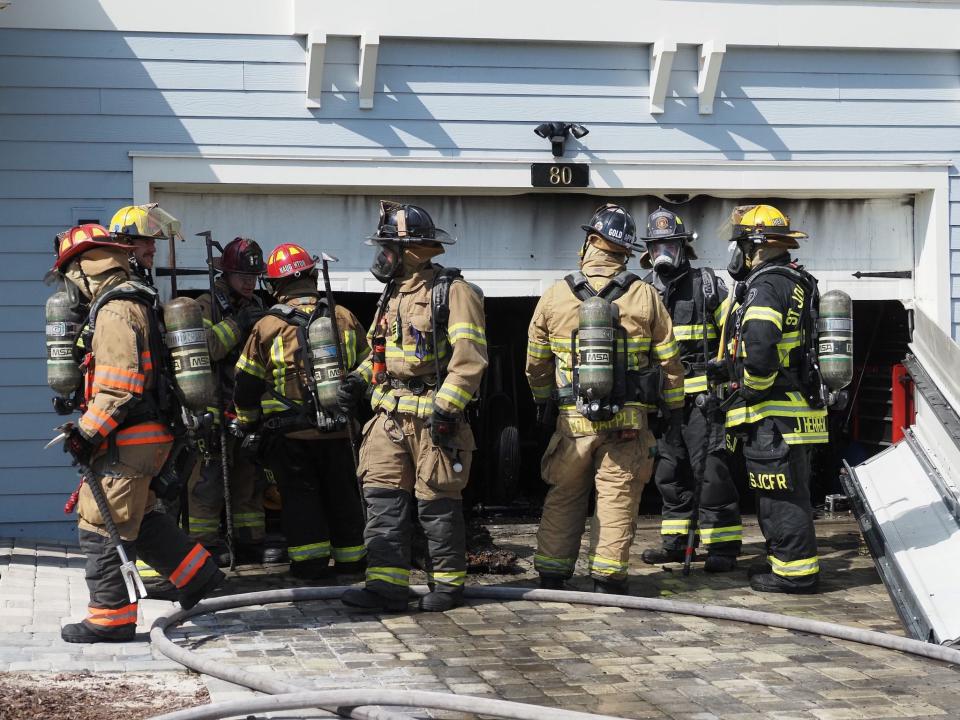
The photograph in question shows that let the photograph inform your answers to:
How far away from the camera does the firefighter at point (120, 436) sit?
233 inches

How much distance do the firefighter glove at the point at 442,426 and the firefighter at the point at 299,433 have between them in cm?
108

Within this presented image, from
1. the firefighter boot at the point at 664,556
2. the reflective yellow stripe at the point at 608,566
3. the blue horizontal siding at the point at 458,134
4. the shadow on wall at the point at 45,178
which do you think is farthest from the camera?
the blue horizontal siding at the point at 458,134

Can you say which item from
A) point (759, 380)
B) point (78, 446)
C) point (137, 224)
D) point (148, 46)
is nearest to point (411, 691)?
point (78, 446)

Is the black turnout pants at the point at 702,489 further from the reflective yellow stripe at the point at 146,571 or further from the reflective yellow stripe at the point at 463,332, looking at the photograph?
the reflective yellow stripe at the point at 146,571

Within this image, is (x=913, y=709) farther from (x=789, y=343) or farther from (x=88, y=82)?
(x=88, y=82)

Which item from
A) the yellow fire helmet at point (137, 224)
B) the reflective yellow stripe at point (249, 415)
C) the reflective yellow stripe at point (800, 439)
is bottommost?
the reflective yellow stripe at point (800, 439)

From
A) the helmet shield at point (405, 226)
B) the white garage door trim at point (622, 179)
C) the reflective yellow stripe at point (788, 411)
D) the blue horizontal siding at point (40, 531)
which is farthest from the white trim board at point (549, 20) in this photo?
the blue horizontal siding at point (40, 531)

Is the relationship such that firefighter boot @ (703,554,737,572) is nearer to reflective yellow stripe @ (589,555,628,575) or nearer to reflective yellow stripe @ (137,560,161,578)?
reflective yellow stripe @ (589,555,628,575)

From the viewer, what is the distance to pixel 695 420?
812cm

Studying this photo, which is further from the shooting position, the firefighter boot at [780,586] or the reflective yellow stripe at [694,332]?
the reflective yellow stripe at [694,332]

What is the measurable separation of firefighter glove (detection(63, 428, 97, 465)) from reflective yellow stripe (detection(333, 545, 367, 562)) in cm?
218

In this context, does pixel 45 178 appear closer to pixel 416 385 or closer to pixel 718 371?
pixel 416 385

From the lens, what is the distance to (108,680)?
5.26 meters

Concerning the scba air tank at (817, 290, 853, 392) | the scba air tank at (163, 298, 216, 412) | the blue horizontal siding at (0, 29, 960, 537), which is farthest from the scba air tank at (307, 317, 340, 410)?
the scba air tank at (817, 290, 853, 392)
